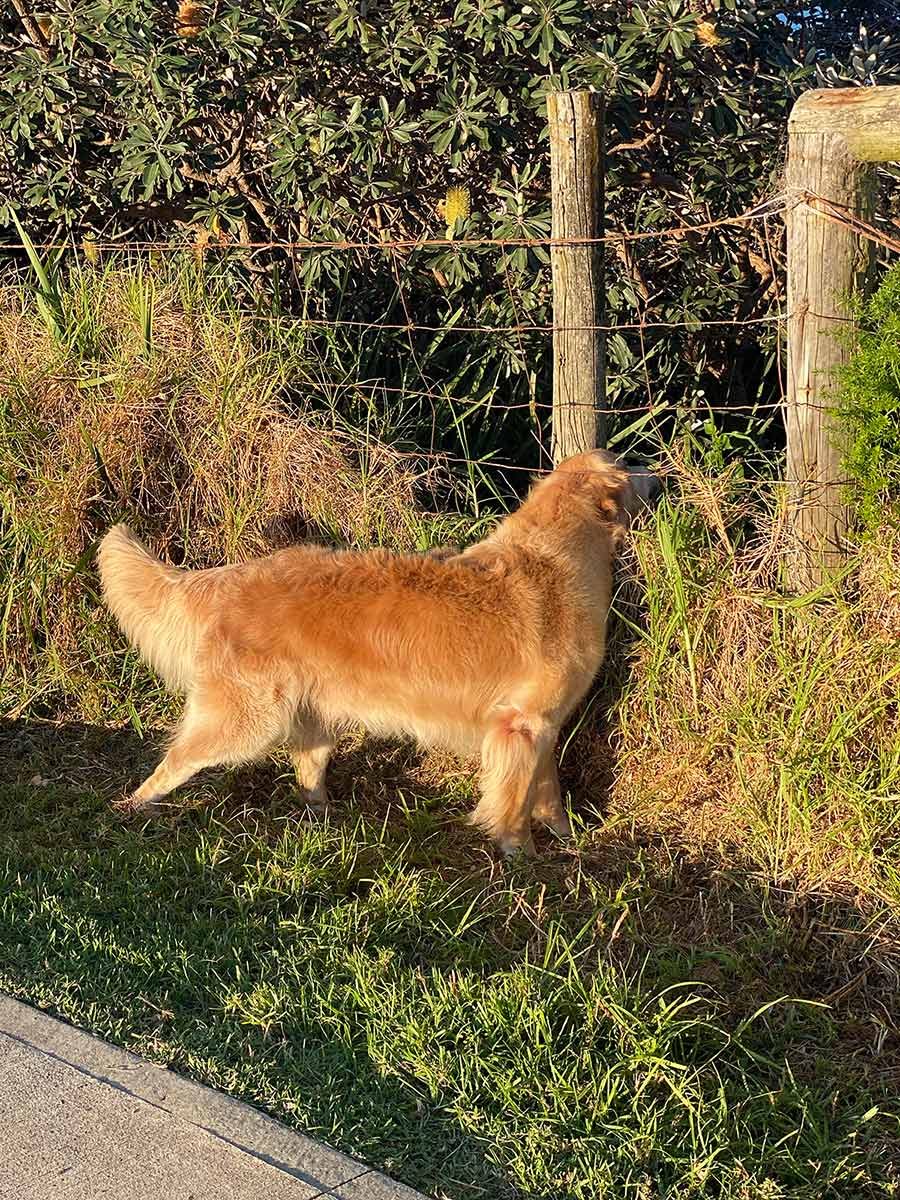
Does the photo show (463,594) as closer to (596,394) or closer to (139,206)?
(596,394)

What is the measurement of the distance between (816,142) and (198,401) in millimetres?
2977

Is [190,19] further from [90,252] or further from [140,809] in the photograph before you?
[140,809]

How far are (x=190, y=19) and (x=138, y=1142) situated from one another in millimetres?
5201

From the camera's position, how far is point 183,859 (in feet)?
15.3

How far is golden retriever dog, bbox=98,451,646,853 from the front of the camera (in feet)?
15.4

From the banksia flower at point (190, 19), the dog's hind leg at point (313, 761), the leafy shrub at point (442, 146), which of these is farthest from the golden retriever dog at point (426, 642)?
the banksia flower at point (190, 19)

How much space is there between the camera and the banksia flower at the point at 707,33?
5.71m

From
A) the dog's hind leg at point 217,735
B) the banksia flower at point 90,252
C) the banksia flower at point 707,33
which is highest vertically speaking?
the banksia flower at point 707,33

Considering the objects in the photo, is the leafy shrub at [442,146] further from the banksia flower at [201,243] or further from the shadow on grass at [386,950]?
the shadow on grass at [386,950]

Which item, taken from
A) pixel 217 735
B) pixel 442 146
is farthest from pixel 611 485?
pixel 442 146

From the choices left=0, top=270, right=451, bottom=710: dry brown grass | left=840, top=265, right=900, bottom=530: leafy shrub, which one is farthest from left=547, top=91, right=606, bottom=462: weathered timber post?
left=840, top=265, right=900, bottom=530: leafy shrub

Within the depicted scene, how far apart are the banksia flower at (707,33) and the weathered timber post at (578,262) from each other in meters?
1.13

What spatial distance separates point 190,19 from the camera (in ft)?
20.9

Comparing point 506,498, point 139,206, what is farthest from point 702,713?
point 139,206
